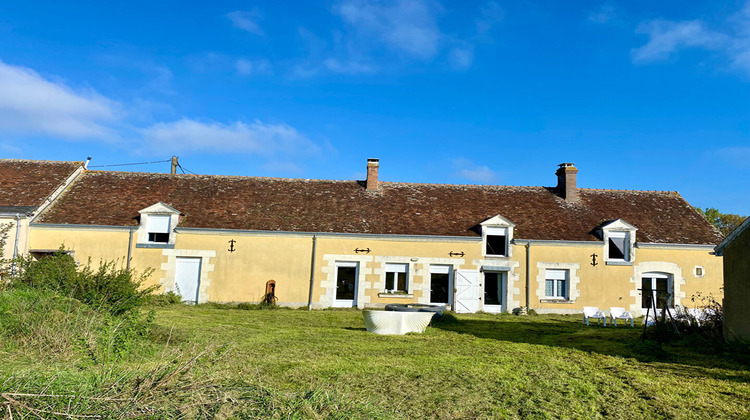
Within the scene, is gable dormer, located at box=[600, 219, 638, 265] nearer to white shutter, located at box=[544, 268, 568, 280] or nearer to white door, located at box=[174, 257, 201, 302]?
white shutter, located at box=[544, 268, 568, 280]

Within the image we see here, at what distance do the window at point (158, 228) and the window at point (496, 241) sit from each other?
10.8 m

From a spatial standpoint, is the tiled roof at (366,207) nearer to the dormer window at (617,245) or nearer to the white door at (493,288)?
the dormer window at (617,245)

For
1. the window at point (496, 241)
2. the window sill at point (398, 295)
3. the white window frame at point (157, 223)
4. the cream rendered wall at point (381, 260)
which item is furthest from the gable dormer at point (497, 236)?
the white window frame at point (157, 223)

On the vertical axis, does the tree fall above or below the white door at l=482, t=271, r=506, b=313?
above

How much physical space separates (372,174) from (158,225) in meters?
7.94

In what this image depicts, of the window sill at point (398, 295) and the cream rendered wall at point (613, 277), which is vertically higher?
the cream rendered wall at point (613, 277)

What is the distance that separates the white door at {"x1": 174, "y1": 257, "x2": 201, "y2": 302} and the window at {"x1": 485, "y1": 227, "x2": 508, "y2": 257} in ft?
32.2

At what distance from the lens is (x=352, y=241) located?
17.5 meters

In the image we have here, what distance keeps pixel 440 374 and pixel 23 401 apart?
4.58 meters

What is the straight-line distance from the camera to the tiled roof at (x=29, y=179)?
17.4 meters

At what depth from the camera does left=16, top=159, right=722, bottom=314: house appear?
17094 mm

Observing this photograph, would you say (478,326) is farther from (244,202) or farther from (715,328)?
(244,202)

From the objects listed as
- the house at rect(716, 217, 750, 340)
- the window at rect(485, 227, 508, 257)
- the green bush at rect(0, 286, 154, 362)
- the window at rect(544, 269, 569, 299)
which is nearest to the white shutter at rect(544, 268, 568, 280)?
the window at rect(544, 269, 569, 299)

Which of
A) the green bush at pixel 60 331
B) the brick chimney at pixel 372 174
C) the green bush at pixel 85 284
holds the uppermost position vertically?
the brick chimney at pixel 372 174
